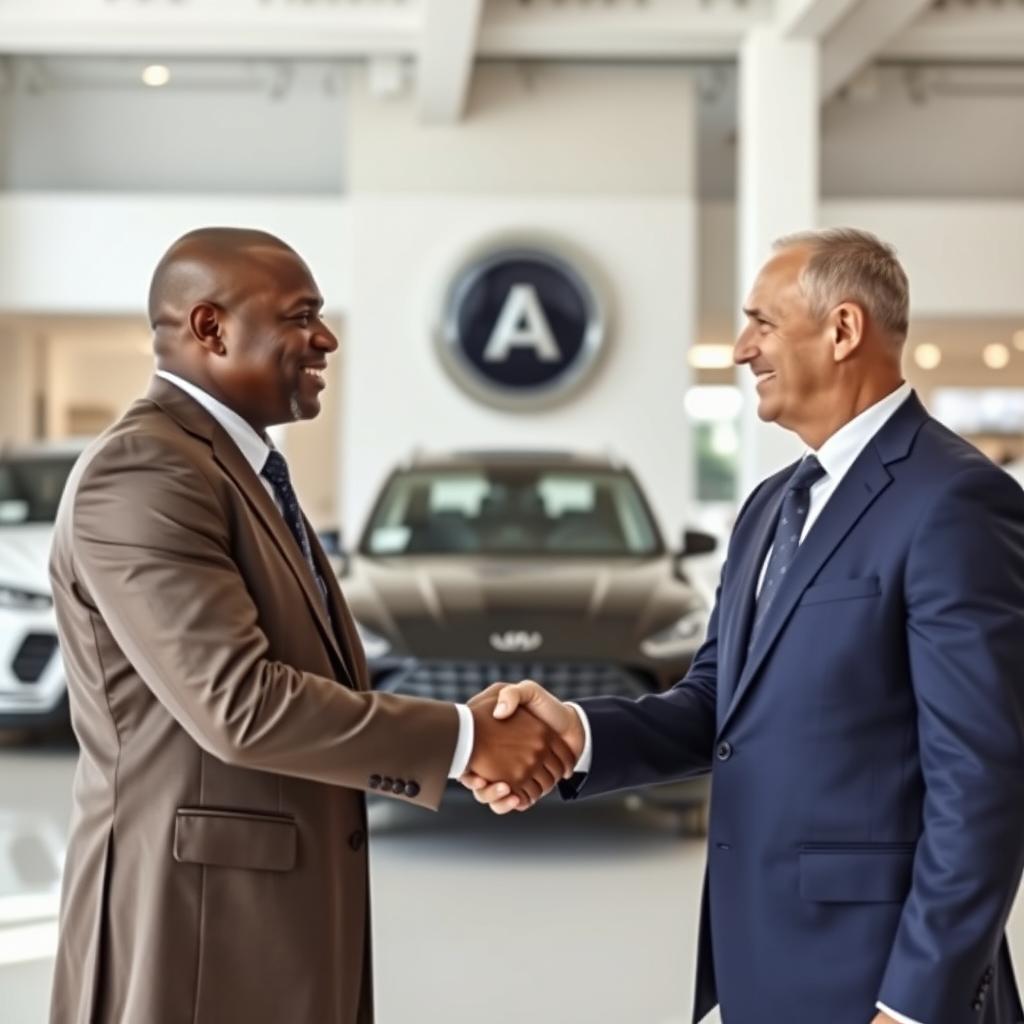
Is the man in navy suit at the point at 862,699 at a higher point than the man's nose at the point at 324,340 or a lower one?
lower

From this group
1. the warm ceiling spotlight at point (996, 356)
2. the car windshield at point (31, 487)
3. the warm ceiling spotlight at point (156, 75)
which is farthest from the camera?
the warm ceiling spotlight at point (996, 356)

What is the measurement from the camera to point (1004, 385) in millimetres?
20219

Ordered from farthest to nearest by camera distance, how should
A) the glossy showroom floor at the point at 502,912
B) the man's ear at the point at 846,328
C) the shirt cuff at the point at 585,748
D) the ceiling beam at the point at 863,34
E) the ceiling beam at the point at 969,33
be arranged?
1. the ceiling beam at the point at 969,33
2. the ceiling beam at the point at 863,34
3. the glossy showroom floor at the point at 502,912
4. the shirt cuff at the point at 585,748
5. the man's ear at the point at 846,328

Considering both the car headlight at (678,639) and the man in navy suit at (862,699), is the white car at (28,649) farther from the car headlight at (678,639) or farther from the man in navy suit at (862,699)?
the man in navy suit at (862,699)

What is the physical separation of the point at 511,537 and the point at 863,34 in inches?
206

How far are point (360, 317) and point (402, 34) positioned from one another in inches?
82.8

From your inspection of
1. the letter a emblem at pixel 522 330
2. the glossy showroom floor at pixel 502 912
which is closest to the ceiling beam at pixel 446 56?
the letter a emblem at pixel 522 330

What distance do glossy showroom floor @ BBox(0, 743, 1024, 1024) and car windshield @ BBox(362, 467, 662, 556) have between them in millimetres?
1055

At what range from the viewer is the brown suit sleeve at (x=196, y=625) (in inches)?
60.9

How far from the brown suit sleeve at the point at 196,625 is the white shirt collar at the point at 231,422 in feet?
0.47

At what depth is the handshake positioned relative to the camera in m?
1.92

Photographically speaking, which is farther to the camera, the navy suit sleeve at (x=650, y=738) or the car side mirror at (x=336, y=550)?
the car side mirror at (x=336, y=550)

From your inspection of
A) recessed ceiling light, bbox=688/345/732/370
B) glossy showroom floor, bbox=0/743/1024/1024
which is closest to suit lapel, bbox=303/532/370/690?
glossy showroom floor, bbox=0/743/1024/1024

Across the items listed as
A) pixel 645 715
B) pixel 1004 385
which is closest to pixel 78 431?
pixel 1004 385
